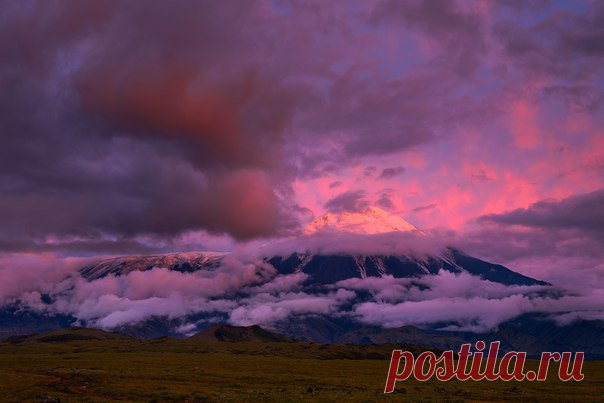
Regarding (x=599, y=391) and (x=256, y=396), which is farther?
(x=599, y=391)

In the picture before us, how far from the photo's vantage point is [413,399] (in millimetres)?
62219

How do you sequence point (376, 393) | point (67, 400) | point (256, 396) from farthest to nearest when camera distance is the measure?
point (376, 393) < point (256, 396) < point (67, 400)

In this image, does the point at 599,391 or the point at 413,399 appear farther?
the point at 599,391

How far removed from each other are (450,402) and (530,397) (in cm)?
1370

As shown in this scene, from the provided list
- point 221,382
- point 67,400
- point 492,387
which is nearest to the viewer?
point 67,400

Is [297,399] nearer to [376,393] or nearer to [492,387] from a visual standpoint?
[376,393]

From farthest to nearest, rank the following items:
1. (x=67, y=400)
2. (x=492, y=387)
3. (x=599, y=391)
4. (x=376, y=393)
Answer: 1. (x=492, y=387)
2. (x=599, y=391)
3. (x=376, y=393)
4. (x=67, y=400)

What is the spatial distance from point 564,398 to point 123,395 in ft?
181

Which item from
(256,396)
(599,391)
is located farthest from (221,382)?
(599,391)

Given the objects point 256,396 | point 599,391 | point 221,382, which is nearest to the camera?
point 256,396

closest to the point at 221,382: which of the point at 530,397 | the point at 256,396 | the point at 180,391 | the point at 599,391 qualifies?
the point at 180,391

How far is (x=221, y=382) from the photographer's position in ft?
292

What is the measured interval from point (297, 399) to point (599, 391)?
146ft

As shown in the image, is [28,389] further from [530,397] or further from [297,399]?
[530,397]
